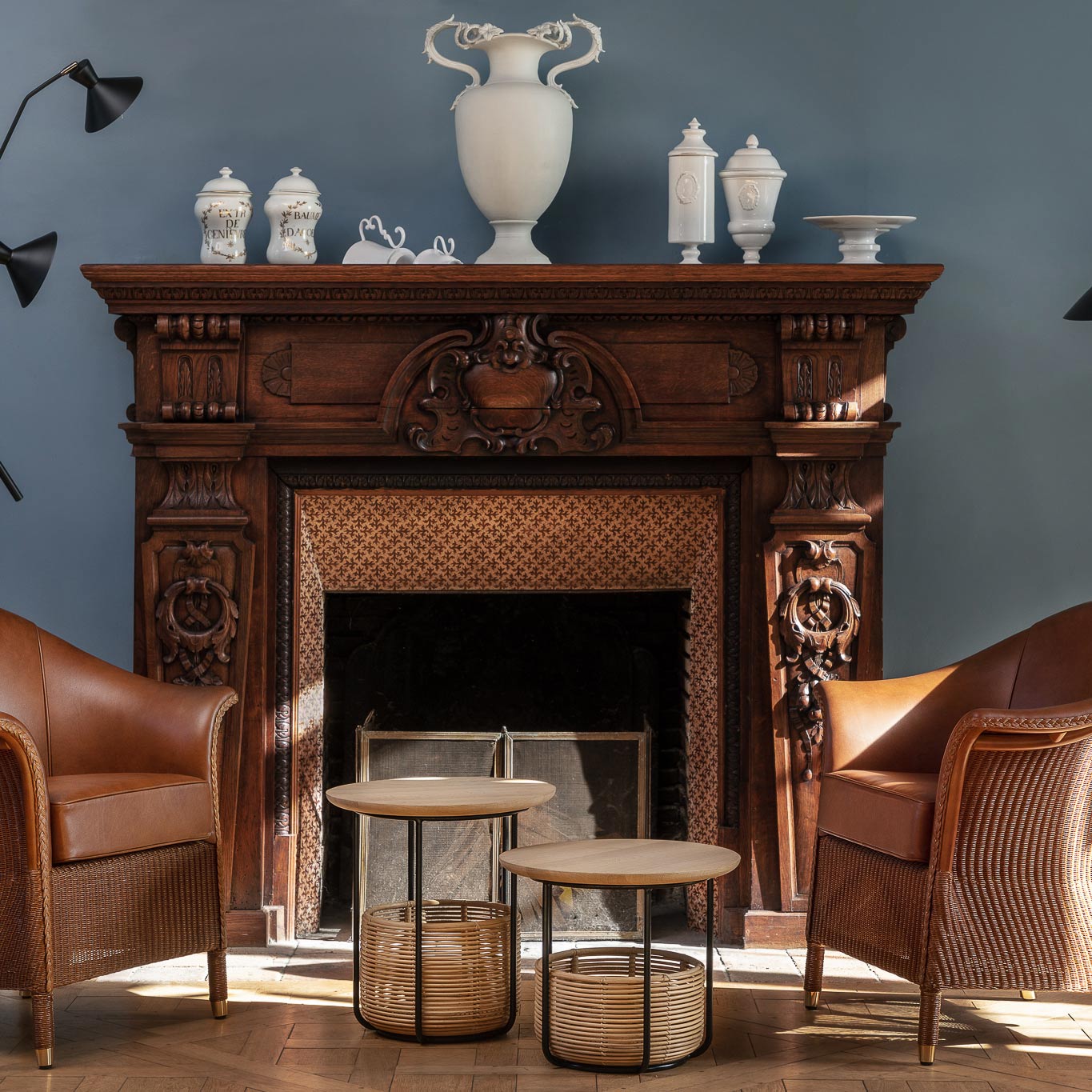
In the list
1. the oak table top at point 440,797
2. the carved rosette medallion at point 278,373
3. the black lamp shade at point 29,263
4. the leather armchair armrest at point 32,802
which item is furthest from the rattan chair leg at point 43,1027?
the black lamp shade at point 29,263

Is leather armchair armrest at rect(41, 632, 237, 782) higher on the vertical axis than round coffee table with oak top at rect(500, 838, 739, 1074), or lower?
higher

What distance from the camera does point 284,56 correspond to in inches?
160

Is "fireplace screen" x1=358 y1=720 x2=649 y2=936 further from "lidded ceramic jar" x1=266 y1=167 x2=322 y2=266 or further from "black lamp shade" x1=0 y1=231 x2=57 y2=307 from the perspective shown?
"black lamp shade" x1=0 y1=231 x2=57 y2=307

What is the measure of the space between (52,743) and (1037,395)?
9.13 ft

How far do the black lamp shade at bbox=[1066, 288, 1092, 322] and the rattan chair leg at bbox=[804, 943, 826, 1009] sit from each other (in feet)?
5.68

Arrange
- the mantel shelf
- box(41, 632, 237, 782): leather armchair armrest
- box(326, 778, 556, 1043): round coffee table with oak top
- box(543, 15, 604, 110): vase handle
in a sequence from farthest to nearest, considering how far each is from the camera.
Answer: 1. box(543, 15, 604, 110): vase handle
2. the mantel shelf
3. box(41, 632, 237, 782): leather armchair armrest
4. box(326, 778, 556, 1043): round coffee table with oak top

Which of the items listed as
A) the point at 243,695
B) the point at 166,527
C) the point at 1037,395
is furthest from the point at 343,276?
the point at 1037,395

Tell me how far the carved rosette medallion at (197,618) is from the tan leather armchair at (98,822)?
317 millimetres

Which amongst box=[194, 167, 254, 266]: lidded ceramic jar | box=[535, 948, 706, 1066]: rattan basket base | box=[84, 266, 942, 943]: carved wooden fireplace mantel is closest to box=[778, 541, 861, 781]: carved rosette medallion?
box=[84, 266, 942, 943]: carved wooden fireplace mantel

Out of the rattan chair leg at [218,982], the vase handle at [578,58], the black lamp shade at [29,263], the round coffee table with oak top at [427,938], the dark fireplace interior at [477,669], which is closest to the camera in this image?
the round coffee table with oak top at [427,938]

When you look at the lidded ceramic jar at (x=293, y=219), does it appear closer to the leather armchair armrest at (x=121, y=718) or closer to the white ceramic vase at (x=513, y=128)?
the white ceramic vase at (x=513, y=128)

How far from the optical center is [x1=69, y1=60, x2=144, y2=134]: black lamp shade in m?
3.70

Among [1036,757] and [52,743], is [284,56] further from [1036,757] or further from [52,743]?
[1036,757]

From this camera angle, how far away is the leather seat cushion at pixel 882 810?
295 centimetres
